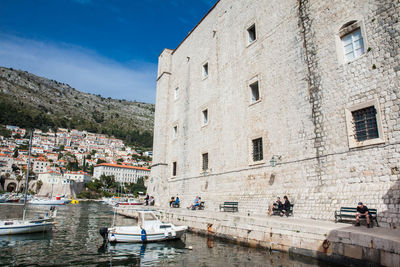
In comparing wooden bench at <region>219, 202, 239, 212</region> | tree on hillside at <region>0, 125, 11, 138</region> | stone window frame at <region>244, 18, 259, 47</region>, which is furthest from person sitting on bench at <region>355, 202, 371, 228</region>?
tree on hillside at <region>0, 125, 11, 138</region>

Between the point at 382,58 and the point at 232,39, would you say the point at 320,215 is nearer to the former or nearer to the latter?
the point at 382,58

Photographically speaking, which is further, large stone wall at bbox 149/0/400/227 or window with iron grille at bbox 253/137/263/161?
window with iron grille at bbox 253/137/263/161

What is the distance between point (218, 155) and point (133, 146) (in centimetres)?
16378

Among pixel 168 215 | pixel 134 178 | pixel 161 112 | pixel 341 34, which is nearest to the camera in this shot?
pixel 341 34

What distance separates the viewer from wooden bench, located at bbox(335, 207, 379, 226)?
7.82m

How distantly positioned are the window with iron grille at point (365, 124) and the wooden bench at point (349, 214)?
8.01 feet

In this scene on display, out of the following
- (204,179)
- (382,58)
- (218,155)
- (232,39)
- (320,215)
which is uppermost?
(232,39)

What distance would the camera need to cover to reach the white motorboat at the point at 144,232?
10492 mm

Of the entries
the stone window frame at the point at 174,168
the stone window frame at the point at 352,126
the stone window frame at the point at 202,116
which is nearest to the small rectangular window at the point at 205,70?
the stone window frame at the point at 202,116

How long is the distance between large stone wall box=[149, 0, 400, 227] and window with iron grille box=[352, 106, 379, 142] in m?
0.32

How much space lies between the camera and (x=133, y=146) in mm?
174000

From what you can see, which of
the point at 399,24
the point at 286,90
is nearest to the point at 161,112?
the point at 286,90

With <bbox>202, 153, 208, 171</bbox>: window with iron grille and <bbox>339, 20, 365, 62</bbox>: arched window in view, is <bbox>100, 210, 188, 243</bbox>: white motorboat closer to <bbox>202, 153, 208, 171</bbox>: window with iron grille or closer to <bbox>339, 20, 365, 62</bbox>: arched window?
<bbox>202, 153, 208, 171</bbox>: window with iron grille

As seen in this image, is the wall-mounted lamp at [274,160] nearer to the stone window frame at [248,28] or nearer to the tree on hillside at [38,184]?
the stone window frame at [248,28]
